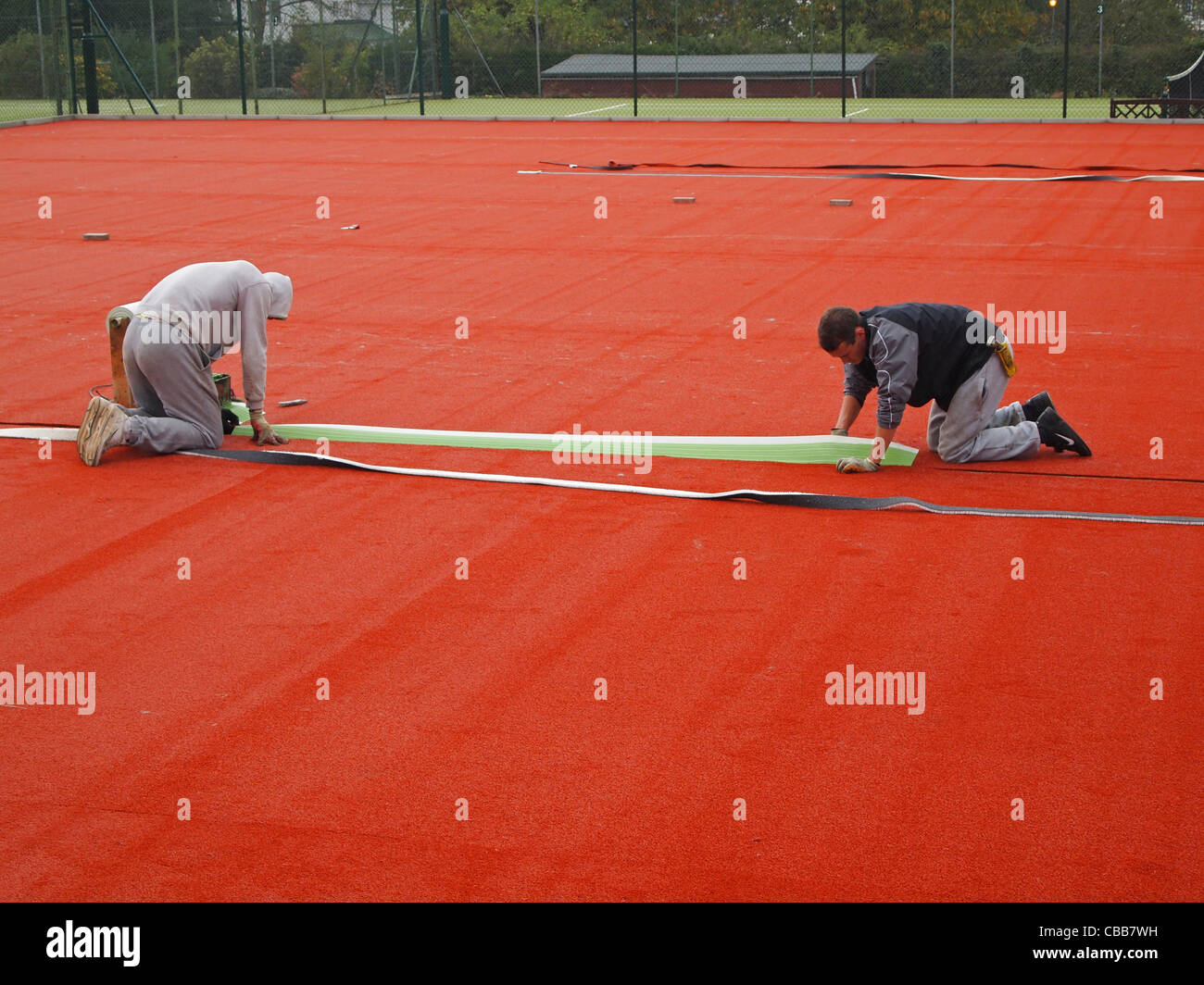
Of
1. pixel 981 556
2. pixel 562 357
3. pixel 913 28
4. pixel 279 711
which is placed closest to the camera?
pixel 279 711

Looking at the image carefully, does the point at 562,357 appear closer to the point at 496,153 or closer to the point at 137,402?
the point at 137,402

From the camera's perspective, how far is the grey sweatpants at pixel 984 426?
8.09 metres

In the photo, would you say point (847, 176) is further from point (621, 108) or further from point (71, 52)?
point (71, 52)

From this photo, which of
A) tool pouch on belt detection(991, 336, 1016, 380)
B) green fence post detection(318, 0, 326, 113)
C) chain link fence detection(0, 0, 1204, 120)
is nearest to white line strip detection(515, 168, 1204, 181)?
chain link fence detection(0, 0, 1204, 120)

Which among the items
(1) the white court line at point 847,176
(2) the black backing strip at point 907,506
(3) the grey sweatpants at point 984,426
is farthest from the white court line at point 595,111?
(2) the black backing strip at point 907,506

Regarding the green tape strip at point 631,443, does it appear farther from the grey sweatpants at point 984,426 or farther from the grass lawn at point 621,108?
the grass lawn at point 621,108

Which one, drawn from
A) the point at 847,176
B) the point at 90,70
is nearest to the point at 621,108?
the point at 90,70

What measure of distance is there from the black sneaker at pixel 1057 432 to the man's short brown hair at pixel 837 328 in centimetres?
140

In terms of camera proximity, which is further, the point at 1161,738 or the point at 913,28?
the point at 913,28

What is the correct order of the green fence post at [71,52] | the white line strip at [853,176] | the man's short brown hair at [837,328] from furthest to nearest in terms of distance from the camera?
the green fence post at [71,52] < the white line strip at [853,176] < the man's short brown hair at [837,328]

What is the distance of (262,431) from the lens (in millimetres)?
8719

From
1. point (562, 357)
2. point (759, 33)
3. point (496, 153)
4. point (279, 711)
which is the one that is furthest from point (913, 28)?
point (279, 711)

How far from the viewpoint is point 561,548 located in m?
7.11
